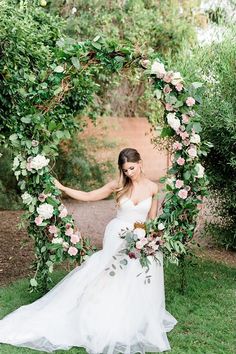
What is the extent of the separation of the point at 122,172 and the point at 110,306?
133 centimetres

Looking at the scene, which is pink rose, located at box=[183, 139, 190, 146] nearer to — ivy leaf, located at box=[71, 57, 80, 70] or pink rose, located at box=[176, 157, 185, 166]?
pink rose, located at box=[176, 157, 185, 166]

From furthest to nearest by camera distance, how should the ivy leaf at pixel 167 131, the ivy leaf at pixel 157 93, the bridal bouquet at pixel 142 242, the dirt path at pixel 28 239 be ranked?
the dirt path at pixel 28 239, the ivy leaf at pixel 167 131, the ivy leaf at pixel 157 93, the bridal bouquet at pixel 142 242

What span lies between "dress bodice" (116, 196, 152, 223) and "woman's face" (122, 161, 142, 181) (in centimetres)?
26

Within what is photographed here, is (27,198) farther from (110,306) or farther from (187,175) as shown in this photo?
(187,175)

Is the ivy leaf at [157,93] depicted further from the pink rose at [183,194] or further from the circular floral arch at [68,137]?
the pink rose at [183,194]

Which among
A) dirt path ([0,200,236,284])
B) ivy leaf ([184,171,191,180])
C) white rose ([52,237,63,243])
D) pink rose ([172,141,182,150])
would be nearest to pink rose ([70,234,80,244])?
white rose ([52,237,63,243])

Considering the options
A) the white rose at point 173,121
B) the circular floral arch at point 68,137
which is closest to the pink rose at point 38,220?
the circular floral arch at point 68,137

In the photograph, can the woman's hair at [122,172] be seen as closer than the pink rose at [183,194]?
Yes

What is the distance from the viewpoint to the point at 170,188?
5.53 meters

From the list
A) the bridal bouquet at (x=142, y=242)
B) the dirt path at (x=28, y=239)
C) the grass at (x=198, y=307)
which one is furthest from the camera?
the dirt path at (x=28, y=239)

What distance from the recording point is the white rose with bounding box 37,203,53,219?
528 cm

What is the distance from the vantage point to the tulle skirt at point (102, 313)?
476 cm

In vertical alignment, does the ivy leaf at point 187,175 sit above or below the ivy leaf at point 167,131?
below

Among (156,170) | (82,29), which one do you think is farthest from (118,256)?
(156,170)
